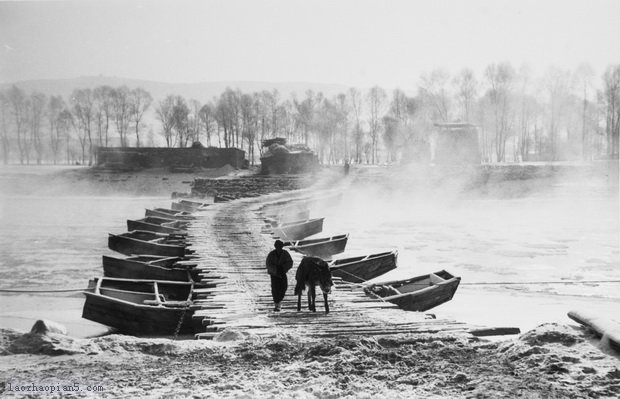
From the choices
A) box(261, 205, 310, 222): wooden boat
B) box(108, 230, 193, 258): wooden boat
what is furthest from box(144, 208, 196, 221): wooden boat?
box(108, 230, 193, 258): wooden boat

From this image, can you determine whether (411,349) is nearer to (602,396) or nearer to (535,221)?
(602,396)

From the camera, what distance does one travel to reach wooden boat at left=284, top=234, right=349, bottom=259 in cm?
1642

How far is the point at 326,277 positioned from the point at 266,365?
218 centimetres

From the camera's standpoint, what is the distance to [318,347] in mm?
6605

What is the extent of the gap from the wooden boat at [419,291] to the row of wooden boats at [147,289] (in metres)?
3.52

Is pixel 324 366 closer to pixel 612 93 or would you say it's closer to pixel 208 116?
pixel 612 93

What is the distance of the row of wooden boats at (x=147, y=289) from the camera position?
30.6ft

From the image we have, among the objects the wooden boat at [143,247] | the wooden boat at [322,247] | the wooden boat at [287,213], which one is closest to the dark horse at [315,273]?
the wooden boat at [322,247]

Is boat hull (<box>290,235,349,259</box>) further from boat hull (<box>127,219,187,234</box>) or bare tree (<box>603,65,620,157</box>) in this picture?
bare tree (<box>603,65,620,157</box>)

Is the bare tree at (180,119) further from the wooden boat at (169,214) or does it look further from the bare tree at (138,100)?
the wooden boat at (169,214)

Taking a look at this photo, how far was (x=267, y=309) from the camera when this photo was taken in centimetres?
859

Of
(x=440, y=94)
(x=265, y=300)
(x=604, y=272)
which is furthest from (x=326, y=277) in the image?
(x=440, y=94)

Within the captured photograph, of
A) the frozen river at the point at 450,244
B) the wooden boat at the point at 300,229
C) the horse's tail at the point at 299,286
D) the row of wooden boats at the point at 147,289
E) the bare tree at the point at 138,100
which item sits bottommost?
the frozen river at the point at 450,244

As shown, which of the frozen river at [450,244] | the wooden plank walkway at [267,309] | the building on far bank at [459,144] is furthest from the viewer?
the building on far bank at [459,144]
